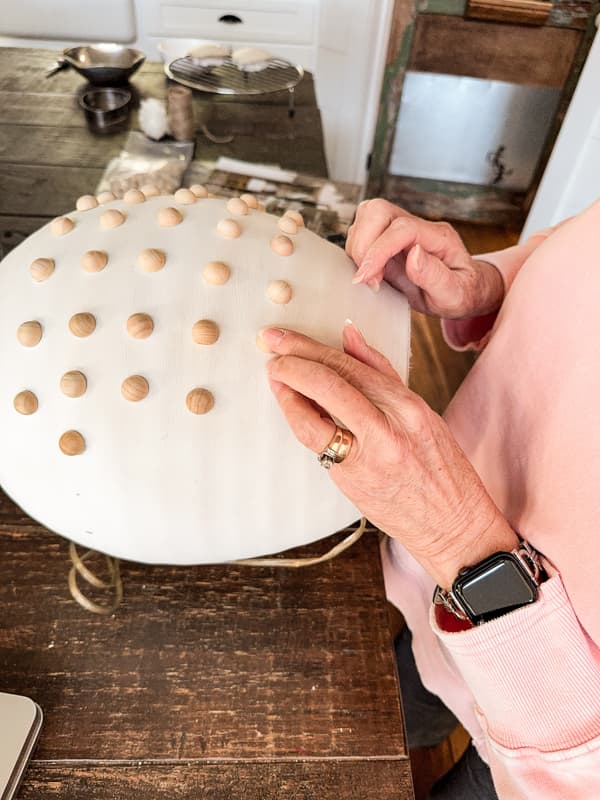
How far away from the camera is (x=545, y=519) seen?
0.52 metres

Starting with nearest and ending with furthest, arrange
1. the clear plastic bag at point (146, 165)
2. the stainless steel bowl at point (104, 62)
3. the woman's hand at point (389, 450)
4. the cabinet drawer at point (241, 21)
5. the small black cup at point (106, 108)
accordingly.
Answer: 1. the woman's hand at point (389, 450)
2. the clear plastic bag at point (146, 165)
3. the small black cup at point (106, 108)
4. the stainless steel bowl at point (104, 62)
5. the cabinet drawer at point (241, 21)

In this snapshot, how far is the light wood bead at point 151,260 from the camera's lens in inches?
20.4

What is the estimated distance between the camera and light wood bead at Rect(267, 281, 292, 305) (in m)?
0.52

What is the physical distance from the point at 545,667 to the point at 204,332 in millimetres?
383

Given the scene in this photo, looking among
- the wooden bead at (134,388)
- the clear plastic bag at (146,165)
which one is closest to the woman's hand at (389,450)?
the wooden bead at (134,388)

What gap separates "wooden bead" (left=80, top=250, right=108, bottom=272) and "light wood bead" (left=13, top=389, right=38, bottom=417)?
0.38ft

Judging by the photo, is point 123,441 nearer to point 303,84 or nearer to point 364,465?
point 364,465

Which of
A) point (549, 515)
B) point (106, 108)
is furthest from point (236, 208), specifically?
point (106, 108)

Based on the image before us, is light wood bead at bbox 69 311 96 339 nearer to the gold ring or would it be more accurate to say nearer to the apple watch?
the gold ring

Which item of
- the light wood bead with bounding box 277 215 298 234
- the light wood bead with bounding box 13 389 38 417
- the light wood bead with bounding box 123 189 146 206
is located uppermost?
the light wood bead with bounding box 123 189 146 206

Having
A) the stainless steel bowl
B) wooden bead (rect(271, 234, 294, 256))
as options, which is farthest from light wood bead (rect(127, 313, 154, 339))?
the stainless steel bowl

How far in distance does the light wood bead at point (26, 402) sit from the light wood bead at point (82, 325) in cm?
6

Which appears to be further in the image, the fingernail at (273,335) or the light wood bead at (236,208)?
the light wood bead at (236,208)

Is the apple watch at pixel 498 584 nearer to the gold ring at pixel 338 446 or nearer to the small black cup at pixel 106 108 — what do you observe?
the gold ring at pixel 338 446
